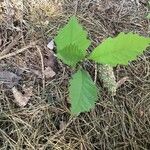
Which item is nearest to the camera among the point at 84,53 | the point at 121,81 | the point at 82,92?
the point at 82,92

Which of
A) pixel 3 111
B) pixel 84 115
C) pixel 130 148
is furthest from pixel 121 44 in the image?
pixel 3 111

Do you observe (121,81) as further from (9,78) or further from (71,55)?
(9,78)

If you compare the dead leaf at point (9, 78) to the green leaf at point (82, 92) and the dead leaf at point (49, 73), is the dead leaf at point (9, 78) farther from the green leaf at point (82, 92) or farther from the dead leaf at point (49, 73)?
the green leaf at point (82, 92)

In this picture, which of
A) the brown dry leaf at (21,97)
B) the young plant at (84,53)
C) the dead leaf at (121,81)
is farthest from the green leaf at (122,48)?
the brown dry leaf at (21,97)

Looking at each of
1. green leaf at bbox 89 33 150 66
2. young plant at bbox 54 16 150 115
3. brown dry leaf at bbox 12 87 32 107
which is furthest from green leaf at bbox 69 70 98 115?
brown dry leaf at bbox 12 87 32 107

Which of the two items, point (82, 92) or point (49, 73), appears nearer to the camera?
point (82, 92)

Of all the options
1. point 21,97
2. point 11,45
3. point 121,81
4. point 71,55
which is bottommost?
point 121,81

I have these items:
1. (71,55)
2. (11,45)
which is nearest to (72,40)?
(71,55)
